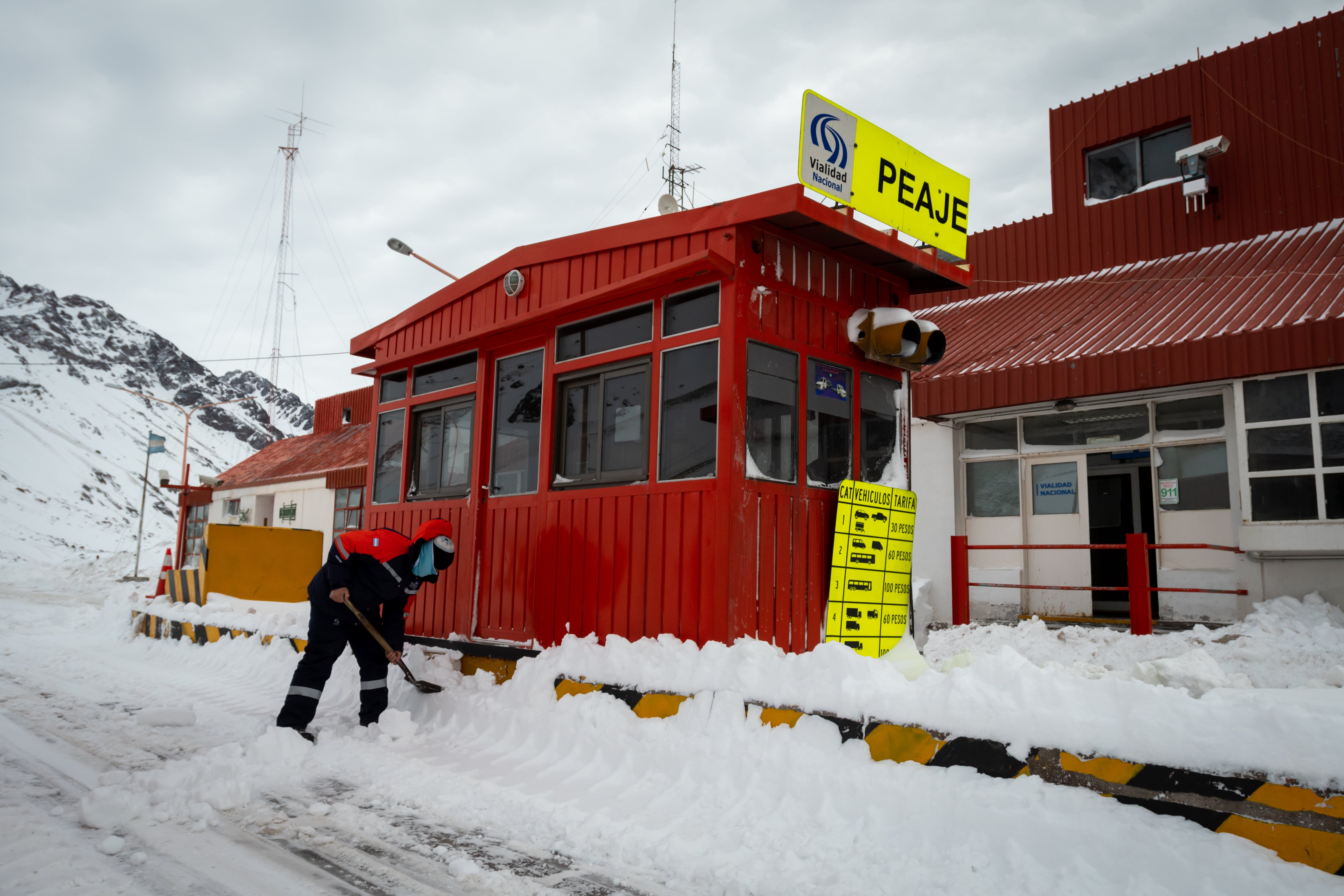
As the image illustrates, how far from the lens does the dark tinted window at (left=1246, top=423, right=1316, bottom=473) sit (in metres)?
9.62

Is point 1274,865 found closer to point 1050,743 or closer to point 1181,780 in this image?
point 1181,780

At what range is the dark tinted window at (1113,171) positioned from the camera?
569 inches

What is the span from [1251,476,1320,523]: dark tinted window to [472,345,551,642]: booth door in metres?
8.68

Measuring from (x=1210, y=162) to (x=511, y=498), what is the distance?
41.0 feet

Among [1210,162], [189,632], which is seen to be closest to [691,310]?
[189,632]

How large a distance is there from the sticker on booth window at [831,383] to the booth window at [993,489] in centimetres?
692

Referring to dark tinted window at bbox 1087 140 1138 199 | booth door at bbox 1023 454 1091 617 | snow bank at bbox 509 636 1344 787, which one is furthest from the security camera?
snow bank at bbox 509 636 1344 787

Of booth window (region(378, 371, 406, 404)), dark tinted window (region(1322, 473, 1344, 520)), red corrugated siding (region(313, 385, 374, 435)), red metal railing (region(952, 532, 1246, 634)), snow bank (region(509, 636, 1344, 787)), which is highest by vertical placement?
red corrugated siding (region(313, 385, 374, 435))

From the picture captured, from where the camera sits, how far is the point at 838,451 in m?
6.71

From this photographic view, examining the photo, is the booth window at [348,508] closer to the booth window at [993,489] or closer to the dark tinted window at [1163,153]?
the booth window at [993,489]

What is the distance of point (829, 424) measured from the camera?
6.62 m

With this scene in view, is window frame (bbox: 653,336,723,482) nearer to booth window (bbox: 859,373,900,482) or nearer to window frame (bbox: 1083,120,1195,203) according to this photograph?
booth window (bbox: 859,373,900,482)

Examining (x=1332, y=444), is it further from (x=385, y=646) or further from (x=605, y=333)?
(x=385, y=646)

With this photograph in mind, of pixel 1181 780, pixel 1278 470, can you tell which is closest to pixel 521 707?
pixel 1181 780
